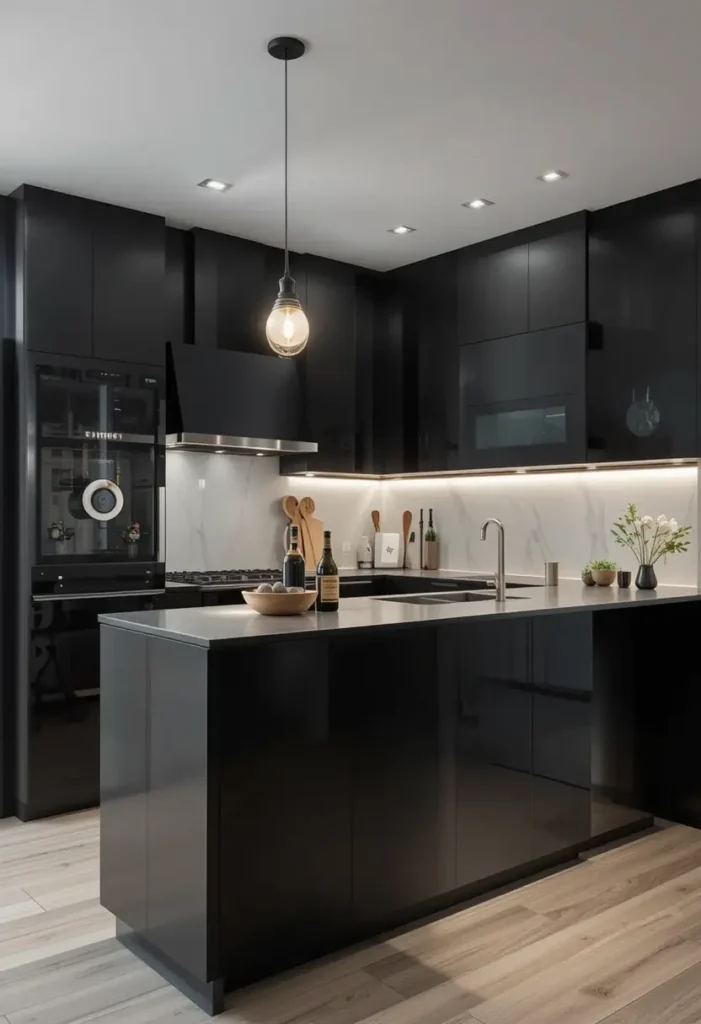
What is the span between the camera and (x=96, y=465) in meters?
4.12

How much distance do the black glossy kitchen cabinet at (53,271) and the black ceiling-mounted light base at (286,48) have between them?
Answer: 1.61m

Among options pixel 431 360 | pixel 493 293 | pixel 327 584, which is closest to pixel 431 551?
pixel 431 360

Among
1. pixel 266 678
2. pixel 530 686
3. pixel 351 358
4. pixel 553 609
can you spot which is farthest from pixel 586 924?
pixel 351 358

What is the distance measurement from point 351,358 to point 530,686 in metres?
2.72

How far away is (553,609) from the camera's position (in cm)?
323

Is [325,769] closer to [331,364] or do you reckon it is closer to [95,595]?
[95,595]

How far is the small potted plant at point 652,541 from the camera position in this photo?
4.07m

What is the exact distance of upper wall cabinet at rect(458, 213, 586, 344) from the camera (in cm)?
443

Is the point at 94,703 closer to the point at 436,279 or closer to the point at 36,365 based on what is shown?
the point at 36,365

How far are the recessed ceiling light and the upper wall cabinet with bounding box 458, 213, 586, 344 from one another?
1522 mm

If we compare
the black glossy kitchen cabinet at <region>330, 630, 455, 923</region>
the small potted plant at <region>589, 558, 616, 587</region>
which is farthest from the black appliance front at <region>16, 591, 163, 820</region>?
the small potted plant at <region>589, 558, 616, 587</region>

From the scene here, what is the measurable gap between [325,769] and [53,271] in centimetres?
265

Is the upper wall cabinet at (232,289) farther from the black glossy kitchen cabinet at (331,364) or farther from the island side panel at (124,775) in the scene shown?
the island side panel at (124,775)

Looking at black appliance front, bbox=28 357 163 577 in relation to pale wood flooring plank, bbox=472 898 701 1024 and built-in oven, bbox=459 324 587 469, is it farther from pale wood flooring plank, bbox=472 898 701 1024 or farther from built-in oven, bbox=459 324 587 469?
pale wood flooring plank, bbox=472 898 701 1024
